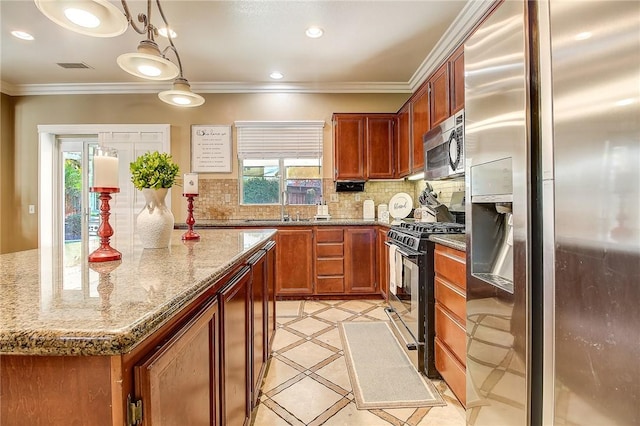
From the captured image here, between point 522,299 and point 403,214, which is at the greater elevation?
point 403,214

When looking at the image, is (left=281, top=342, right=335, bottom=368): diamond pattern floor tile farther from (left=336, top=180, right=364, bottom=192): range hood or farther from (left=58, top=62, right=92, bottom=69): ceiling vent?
(left=58, top=62, right=92, bottom=69): ceiling vent

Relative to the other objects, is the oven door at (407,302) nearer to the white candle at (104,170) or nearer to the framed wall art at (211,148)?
the white candle at (104,170)

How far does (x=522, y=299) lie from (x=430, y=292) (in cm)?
96

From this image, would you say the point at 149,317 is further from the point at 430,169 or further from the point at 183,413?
the point at 430,169

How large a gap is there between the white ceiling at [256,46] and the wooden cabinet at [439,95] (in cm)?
52

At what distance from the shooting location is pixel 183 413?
0.78 m

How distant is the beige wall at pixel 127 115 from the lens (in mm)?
4336

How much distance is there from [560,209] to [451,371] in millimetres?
1265

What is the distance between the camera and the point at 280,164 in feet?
14.6

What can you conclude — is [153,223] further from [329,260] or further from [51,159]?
[51,159]

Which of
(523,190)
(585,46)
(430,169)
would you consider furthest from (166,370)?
(430,169)

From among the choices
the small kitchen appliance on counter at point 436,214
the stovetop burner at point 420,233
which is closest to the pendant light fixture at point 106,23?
the stovetop burner at point 420,233

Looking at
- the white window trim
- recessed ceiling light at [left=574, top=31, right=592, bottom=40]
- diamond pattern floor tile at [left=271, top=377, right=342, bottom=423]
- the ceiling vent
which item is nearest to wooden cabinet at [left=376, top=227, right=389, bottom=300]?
diamond pattern floor tile at [left=271, top=377, right=342, bottom=423]

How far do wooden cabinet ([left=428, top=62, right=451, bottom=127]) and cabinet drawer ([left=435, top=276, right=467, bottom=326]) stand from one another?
57.3 inches
